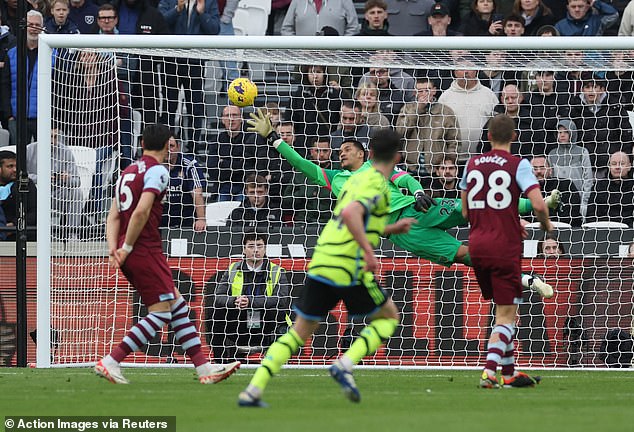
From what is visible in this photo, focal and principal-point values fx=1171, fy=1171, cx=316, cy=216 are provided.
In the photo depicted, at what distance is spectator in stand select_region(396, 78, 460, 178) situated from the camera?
45.3 ft

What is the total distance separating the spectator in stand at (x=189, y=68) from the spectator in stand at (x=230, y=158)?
0.31 meters

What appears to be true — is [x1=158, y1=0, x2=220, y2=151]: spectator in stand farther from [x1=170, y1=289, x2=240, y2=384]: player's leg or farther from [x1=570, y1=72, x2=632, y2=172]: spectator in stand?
[x1=570, y1=72, x2=632, y2=172]: spectator in stand

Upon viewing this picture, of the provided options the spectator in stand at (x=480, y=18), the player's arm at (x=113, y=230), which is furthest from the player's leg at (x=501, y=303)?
the spectator in stand at (x=480, y=18)

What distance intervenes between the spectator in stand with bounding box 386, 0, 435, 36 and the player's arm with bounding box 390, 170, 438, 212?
4969 millimetres

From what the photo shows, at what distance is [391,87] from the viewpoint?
14727 millimetres

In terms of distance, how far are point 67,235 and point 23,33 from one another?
227 centimetres

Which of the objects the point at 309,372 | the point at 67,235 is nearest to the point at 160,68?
the point at 67,235

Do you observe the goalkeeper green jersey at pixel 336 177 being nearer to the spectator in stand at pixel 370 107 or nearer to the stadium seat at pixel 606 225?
the spectator in stand at pixel 370 107

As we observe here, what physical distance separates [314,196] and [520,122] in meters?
2.63

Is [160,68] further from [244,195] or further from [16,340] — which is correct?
[16,340]

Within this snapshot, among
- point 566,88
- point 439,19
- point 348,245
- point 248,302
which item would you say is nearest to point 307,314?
point 348,245

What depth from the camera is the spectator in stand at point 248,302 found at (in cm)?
1289

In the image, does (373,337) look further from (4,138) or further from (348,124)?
(4,138)

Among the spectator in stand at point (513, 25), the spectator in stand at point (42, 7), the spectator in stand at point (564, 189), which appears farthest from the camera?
the spectator in stand at point (42, 7)
